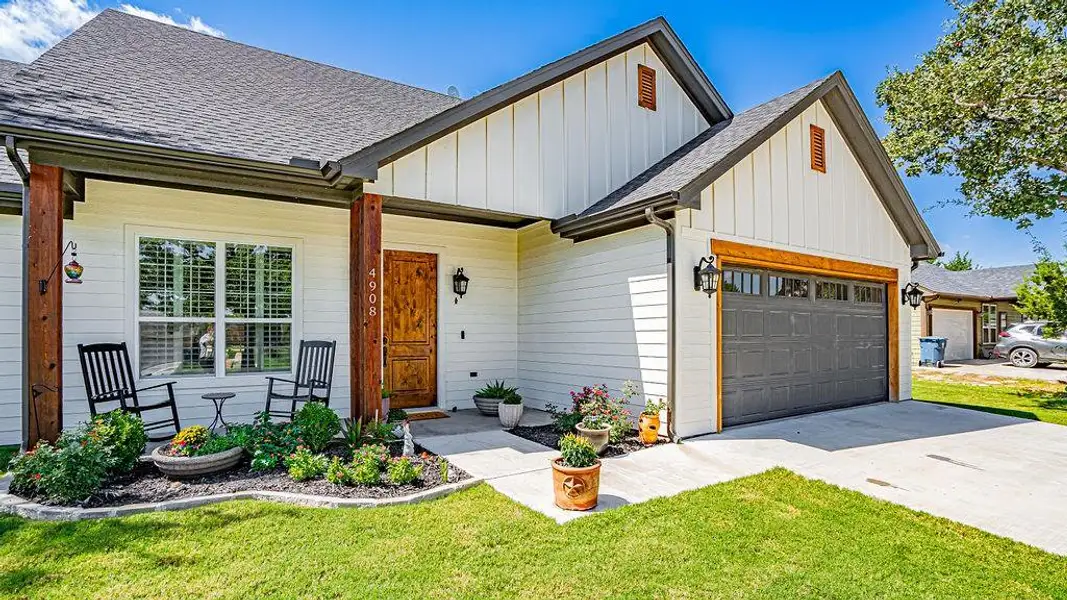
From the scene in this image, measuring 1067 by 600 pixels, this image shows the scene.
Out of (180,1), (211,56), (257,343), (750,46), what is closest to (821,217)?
(750,46)

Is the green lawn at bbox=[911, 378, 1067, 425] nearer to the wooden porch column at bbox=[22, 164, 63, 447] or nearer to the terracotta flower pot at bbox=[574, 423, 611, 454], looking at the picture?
the terracotta flower pot at bbox=[574, 423, 611, 454]

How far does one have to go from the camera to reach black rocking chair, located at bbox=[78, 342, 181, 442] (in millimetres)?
5410

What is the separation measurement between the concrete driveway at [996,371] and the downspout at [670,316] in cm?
1190

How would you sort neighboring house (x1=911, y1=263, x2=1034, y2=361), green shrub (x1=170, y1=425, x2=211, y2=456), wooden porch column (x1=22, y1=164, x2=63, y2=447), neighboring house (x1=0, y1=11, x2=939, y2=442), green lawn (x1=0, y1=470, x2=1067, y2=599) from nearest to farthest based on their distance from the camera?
green lawn (x1=0, y1=470, x2=1067, y2=599) < green shrub (x1=170, y1=425, x2=211, y2=456) < wooden porch column (x1=22, y1=164, x2=63, y2=447) < neighboring house (x1=0, y1=11, x2=939, y2=442) < neighboring house (x1=911, y1=263, x2=1034, y2=361)

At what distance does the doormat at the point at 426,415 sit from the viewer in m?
7.25

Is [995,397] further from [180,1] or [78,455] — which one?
[180,1]

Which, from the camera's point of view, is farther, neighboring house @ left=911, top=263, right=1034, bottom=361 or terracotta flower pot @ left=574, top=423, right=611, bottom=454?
neighboring house @ left=911, top=263, right=1034, bottom=361

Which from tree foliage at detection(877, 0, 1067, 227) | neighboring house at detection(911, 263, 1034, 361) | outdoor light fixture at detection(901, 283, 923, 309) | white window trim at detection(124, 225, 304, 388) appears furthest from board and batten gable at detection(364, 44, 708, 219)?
neighboring house at detection(911, 263, 1034, 361)

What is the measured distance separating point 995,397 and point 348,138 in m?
12.1

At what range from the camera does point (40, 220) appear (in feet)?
15.4

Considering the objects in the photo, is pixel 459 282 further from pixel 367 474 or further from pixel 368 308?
pixel 367 474

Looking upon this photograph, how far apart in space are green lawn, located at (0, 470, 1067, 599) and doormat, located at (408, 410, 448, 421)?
3.29m

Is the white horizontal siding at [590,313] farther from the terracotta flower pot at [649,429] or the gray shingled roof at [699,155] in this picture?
the gray shingled roof at [699,155]

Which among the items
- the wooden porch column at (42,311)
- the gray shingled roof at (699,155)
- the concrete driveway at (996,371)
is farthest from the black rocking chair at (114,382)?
the concrete driveway at (996,371)
